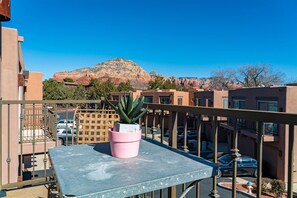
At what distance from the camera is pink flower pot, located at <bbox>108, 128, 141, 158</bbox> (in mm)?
1290

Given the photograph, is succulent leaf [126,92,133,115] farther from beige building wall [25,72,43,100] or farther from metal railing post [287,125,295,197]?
beige building wall [25,72,43,100]

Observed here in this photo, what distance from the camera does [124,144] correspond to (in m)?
1.29

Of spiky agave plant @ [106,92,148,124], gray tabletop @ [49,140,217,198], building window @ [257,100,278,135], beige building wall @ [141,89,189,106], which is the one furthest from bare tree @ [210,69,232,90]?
gray tabletop @ [49,140,217,198]

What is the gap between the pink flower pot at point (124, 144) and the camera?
1.29 metres

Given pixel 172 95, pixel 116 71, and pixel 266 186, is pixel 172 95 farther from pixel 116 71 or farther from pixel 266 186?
pixel 116 71

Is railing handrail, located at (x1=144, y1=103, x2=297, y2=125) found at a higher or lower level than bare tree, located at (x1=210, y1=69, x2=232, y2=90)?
lower

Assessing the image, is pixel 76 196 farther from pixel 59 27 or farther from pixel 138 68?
pixel 138 68

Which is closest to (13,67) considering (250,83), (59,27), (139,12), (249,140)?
(249,140)

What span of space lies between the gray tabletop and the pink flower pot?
0.04 m

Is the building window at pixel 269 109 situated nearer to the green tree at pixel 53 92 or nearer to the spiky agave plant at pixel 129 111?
the spiky agave plant at pixel 129 111

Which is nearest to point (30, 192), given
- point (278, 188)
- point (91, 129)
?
point (91, 129)

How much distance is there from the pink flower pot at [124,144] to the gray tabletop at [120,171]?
0.14 feet

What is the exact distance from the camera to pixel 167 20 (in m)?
27.2

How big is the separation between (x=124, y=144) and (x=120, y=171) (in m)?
0.24
